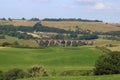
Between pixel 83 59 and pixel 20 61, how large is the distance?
14626 millimetres

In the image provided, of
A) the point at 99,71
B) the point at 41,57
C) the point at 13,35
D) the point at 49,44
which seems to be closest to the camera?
the point at 99,71

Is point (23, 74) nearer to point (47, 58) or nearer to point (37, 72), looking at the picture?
point (37, 72)

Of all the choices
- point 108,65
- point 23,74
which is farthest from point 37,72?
point 108,65

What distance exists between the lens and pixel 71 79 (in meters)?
32.9

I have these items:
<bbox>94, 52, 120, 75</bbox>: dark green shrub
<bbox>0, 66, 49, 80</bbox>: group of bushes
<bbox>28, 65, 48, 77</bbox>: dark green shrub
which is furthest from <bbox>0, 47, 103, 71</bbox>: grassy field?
<bbox>94, 52, 120, 75</bbox>: dark green shrub

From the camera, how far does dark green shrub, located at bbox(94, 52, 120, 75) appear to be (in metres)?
50.6

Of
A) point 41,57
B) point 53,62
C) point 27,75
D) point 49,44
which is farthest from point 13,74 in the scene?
point 49,44

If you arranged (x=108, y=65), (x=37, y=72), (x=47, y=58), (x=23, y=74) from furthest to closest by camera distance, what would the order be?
(x=47, y=58) < (x=37, y=72) < (x=23, y=74) < (x=108, y=65)

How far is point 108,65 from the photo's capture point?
50938 millimetres

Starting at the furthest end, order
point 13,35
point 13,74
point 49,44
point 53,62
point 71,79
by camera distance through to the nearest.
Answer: point 13,35
point 49,44
point 53,62
point 13,74
point 71,79

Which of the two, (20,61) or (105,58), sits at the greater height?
(105,58)

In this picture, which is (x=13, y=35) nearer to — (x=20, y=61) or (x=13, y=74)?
(x=20, y=61)

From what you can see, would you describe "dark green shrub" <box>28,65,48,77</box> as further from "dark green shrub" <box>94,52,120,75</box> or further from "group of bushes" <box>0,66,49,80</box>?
"dark green shrub" <box>94,52,120,75</box>

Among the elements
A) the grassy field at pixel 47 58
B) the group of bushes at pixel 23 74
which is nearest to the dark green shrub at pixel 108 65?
the group of bushes at pixel 23 74
